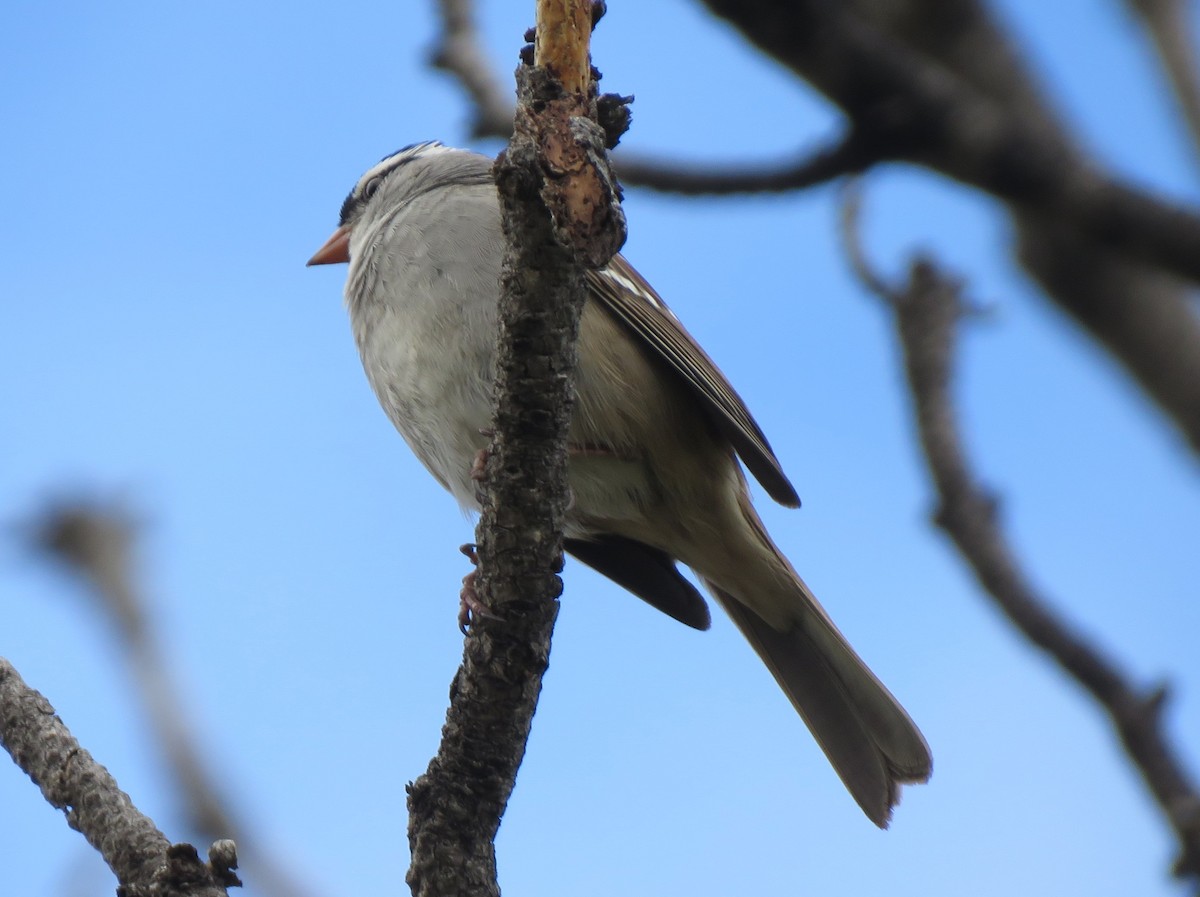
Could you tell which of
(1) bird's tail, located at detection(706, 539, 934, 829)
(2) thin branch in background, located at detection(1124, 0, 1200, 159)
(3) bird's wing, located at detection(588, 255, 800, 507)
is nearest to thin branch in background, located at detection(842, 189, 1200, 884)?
(2) thin branch in background, located at detection(1124, 0, 1200, 159)

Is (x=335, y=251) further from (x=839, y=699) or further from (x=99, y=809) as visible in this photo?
(x=99, y=809)

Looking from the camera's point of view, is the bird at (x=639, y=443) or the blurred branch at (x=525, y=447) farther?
the bird at (x=639, y=443)

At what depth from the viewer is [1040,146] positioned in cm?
249

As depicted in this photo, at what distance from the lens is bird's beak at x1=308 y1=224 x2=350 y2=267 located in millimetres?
6172

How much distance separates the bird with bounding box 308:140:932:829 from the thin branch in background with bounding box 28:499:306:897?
62.0 inches

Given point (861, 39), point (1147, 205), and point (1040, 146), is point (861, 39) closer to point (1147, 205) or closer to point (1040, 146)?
point (1040, 146)

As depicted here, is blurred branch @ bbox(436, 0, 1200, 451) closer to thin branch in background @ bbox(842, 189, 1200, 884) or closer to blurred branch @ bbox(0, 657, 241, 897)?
thin branch in background @ bbox(842, 189, 1200, 884)

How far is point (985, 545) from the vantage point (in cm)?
257

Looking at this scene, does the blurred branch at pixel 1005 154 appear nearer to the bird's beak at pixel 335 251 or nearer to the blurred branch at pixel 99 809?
the blurred branch at pixel 99 809

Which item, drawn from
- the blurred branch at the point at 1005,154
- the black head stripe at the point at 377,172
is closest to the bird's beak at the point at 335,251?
the black head stripe at the point at 377,172

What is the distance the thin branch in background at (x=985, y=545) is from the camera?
77.4 inches

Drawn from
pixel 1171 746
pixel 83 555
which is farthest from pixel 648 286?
pixel 1171 746

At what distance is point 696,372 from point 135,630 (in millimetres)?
2191

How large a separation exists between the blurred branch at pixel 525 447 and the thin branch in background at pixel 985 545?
0.79 meters
